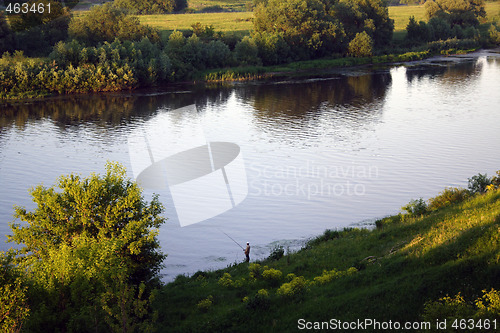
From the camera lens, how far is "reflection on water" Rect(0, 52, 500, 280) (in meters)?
28.7

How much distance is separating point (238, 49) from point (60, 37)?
92.1 ft

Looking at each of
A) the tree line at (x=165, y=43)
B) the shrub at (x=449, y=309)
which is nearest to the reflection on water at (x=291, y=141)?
the tree line at (x=165, y=43)

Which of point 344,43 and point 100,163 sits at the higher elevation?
point 344,43

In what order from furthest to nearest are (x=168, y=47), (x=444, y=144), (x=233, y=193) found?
(x=168, y=47), (x=444, y=144), (x=233, y=193)

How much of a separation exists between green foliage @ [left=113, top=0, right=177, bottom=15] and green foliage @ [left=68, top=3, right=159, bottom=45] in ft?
168

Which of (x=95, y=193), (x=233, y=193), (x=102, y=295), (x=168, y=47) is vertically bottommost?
(x=233, y=193)

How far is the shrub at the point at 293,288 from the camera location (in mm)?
17078

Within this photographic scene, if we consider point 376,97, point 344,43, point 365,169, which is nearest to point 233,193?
point 365,169

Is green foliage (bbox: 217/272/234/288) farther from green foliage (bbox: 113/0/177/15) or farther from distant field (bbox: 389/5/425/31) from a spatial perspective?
green foliage (bbox: 113/0/177/15)

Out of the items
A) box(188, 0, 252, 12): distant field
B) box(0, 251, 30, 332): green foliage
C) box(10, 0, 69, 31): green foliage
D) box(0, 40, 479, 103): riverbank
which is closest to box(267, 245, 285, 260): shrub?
box(0, 251, 30, 332): green foliage

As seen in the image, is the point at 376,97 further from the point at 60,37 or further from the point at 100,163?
the point at 60,37

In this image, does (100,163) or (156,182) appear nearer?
(156,182)

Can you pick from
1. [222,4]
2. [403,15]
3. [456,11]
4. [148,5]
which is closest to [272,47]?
[456,11]

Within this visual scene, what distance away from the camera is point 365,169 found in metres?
36.3
